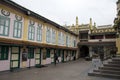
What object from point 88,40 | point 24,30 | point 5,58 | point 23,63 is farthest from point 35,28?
point 88,40

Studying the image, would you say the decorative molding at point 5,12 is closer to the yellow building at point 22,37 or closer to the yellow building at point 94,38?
the yellow building at point 22,37

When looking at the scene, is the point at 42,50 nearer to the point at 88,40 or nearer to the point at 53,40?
the point at 53,40

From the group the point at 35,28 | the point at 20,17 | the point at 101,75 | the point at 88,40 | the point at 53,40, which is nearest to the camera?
the point at 101,75

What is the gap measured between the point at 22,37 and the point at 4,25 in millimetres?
2560

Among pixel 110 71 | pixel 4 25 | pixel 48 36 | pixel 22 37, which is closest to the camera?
pixel 110 71

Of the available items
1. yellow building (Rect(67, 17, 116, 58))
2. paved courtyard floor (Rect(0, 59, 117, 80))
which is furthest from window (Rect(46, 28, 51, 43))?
yellow building (Rect(67, 17, 116, 58))

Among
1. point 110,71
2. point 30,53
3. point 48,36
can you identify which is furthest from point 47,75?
point 48,36

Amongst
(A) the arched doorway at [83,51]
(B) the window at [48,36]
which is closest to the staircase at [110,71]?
(B) the window at [48,36]

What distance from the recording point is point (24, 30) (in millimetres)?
13938

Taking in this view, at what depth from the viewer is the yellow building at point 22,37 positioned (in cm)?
1146

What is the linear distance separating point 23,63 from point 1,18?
16.8ft

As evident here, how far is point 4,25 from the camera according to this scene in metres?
11.5

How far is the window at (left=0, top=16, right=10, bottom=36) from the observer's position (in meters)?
11.2

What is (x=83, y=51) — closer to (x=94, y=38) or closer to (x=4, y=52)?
(x=94, y=38)
